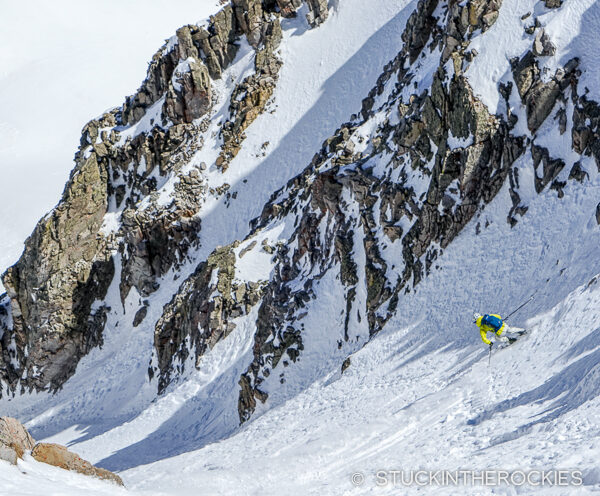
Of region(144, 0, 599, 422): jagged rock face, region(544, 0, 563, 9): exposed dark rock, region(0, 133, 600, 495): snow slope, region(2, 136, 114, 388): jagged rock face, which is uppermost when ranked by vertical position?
region(2, 136, 114, 388): jagged rock face

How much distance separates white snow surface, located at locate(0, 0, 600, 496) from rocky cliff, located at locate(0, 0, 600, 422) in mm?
666

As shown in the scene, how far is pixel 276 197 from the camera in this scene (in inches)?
1900

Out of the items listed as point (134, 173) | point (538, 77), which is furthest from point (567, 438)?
point (134, 173)

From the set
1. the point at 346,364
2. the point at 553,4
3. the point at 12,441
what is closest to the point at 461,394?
the point at 346,364

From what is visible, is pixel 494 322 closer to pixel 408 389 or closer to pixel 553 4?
pixel 408 389

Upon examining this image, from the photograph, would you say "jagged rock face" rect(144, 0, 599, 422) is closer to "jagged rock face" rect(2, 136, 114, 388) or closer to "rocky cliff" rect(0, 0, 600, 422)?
"rocky cliff" rect(0, 0, 600, 422)

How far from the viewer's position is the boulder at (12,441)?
16.4 m

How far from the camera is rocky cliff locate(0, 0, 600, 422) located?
97.4ft

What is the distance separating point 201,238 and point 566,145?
99.8ft

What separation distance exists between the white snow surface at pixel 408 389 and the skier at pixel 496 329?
1.86 feet

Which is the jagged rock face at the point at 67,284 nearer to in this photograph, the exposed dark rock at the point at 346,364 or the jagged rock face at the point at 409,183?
the jagged rock face at the point at 409,183

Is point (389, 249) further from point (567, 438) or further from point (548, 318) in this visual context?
point (567, 438)

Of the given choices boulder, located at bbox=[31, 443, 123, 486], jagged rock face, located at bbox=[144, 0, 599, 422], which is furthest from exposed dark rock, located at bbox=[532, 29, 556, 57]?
boulder, located at bbox=[31, 443, 123, 486]

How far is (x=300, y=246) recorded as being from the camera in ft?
127
